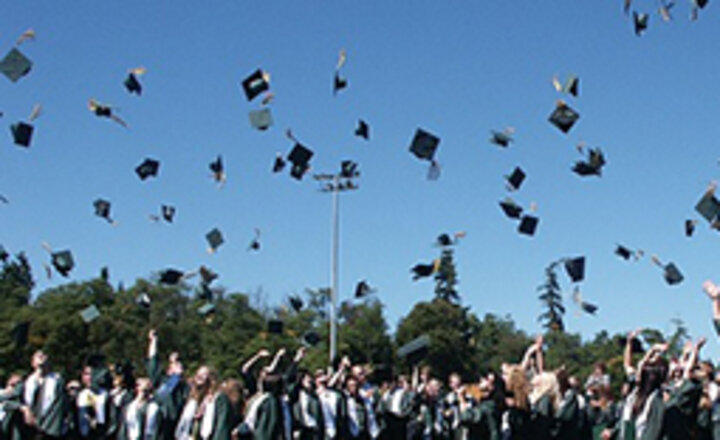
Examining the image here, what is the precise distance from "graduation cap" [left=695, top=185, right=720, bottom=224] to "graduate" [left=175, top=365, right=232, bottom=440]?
6699 mm

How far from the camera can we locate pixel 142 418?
10.3 meters

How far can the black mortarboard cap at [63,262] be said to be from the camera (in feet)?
48.7

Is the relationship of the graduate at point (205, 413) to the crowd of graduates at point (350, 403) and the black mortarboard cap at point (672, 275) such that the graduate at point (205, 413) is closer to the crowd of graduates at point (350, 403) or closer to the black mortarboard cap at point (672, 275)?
the crowd of graduates at point (350, 403)

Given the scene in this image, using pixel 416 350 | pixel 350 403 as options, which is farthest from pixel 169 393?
pixel 416 350

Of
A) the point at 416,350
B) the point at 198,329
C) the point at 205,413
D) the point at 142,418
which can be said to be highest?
the point at 198,329

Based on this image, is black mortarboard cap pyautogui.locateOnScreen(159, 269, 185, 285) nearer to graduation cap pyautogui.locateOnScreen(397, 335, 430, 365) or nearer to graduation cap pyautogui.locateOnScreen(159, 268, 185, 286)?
graduation cap pyautogui.locateOnScreen(159, 268, 185, 286)

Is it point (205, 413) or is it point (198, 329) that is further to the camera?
point (198, 329)

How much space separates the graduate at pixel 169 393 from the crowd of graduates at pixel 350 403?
1 centimetres

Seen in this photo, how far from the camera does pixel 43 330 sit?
45.5 meters

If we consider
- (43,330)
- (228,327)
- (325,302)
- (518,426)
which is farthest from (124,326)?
(518,426)

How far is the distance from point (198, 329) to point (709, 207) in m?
50.1

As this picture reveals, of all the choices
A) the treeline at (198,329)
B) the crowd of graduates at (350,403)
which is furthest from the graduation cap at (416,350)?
the treeline at (198,329)

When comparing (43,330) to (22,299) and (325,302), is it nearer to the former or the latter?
(22,299)

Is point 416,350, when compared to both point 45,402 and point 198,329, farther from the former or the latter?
point 198,329
